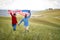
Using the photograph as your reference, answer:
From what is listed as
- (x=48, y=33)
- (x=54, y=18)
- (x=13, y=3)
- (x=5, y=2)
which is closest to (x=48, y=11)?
(x=54, y=18)

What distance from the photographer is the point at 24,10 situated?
1712 millimetres

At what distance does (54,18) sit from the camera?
169 centimetres

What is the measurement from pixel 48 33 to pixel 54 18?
228 millimetres

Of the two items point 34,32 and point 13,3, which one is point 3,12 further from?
point 34,32

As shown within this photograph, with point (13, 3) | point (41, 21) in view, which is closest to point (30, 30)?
point (41, 21)

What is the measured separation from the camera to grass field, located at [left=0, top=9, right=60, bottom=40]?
5.46 ft

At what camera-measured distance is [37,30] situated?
1.68 m

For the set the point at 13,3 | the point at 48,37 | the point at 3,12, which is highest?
the point at 13,3

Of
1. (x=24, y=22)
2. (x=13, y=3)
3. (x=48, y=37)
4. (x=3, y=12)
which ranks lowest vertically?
(x=48, y=37)

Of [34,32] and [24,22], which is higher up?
[24,22]

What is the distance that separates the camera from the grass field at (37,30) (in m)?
1.66

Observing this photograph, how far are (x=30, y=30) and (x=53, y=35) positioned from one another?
0.33 meters

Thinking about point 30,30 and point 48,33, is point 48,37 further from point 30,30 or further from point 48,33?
point 30,30

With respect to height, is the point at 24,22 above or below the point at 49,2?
below
